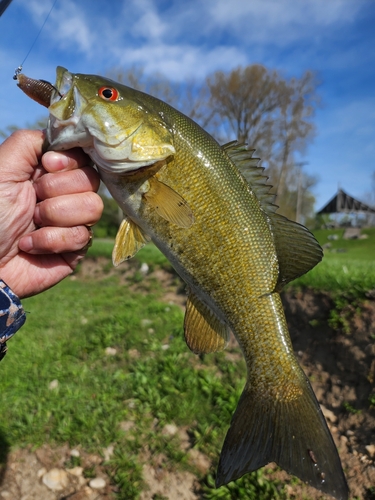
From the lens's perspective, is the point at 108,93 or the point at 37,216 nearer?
the point at 108,93

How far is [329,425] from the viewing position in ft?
12.3

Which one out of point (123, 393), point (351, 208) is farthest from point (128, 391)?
point (351, 208)

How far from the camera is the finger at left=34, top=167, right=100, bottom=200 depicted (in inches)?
77.2

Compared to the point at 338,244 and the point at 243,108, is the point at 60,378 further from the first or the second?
the point at 243,108

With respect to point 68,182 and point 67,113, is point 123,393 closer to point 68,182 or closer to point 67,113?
point 68,182

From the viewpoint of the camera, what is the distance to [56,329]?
21.6 feet

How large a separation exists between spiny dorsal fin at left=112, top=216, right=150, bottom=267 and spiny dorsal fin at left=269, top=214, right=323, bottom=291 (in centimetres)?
72

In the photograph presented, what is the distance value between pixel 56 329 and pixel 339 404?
4.83 meters

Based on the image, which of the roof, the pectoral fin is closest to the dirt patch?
the pectoral fin

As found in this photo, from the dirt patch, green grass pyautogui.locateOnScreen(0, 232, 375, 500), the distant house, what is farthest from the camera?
the distant house

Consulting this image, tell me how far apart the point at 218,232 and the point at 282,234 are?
381mm

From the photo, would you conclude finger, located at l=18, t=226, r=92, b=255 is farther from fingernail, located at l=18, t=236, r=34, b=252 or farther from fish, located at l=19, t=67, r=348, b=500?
fish, located at l=19, t=67, r=348, b=500

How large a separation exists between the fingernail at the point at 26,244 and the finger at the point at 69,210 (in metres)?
0.13

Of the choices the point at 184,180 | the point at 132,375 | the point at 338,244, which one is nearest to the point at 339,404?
the point at 132,375
